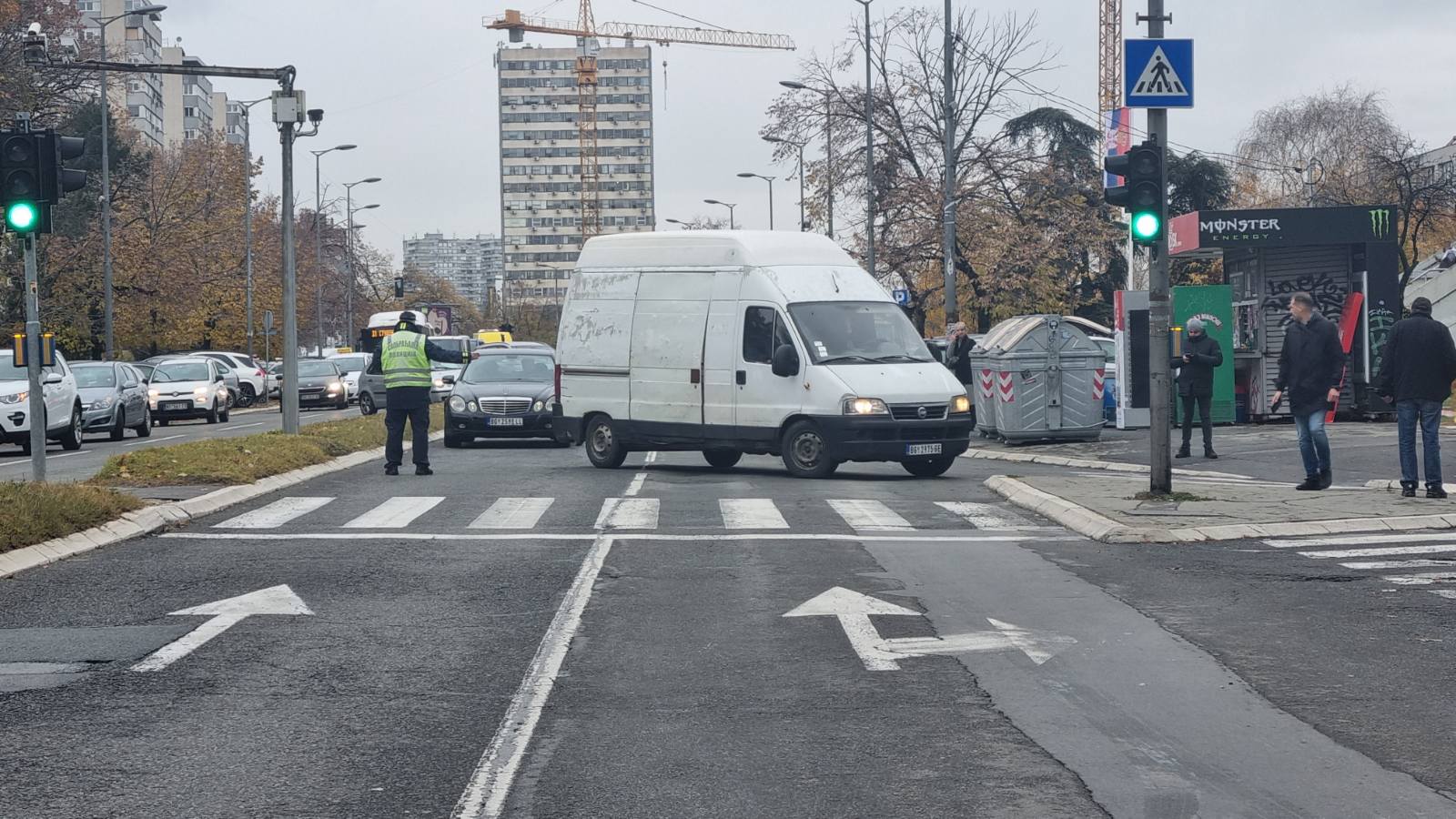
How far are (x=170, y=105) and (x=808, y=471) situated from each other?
14647cm

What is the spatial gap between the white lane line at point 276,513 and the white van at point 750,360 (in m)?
5.26

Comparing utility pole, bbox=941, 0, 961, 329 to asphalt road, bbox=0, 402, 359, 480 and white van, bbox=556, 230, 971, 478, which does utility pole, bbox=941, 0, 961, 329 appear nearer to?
asphalt road, bbox=0, 402, 359, 480

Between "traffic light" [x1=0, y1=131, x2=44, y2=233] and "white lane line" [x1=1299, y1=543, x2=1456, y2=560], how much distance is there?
408 inches

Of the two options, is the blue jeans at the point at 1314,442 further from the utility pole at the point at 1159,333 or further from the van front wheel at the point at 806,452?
the van front wheel at the point at 806,452

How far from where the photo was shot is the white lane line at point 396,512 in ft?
46.4

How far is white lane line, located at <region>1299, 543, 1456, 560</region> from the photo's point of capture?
11.9 meters

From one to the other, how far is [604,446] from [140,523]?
8576 mm

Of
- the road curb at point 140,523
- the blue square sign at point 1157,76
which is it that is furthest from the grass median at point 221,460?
the blue square sign at point 1157,76

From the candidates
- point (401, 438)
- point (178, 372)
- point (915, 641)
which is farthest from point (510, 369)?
point (915, 641)

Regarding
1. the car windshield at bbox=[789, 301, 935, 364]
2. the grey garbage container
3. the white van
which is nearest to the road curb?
the white van

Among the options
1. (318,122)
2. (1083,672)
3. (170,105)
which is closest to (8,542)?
(1083,672)

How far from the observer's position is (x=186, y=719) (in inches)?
266

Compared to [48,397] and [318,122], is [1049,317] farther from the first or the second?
[48,397]

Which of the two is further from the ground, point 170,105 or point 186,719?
point 170,105
